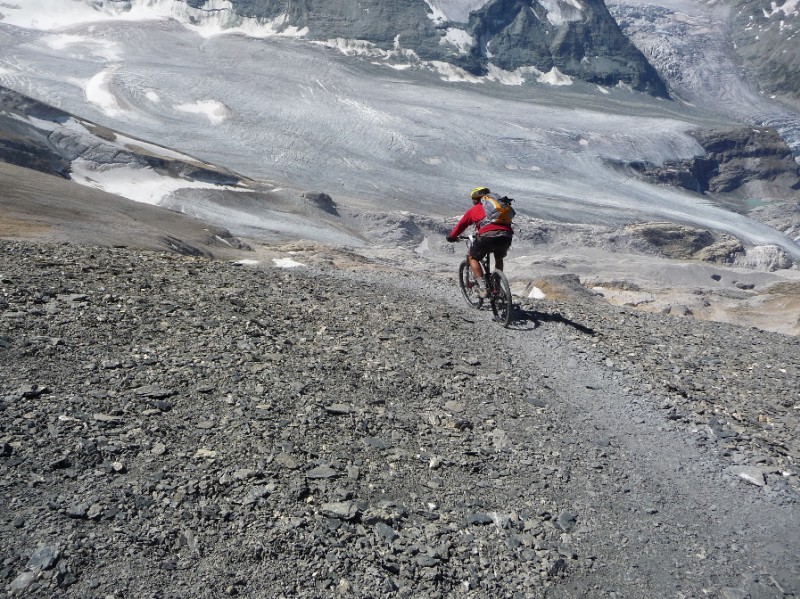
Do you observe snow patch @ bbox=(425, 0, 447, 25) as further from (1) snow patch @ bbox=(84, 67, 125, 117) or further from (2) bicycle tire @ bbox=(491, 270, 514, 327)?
(2) bicycle tire @ bbox=(491, 270, 514, 327)

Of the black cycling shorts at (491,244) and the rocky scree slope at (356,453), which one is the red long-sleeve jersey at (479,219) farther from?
the rocky scree slope at (356,453)

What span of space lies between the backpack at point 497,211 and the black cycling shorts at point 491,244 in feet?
0.52

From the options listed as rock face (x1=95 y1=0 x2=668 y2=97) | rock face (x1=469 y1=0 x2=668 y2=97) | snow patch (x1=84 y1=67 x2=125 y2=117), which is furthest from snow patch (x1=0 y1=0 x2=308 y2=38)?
rock face (x1=469 y1=0 x2=668 y2=97)

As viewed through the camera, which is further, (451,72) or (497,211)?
(451,72)

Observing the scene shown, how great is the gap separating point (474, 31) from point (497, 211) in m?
130

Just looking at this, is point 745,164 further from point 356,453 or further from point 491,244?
point 356,453

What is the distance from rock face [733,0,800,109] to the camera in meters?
158

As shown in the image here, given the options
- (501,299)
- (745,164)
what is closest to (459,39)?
(745,164)

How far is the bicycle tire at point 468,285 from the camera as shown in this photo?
9.69 meters

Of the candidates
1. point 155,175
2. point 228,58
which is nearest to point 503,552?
point 155,175

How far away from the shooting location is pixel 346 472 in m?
4.78

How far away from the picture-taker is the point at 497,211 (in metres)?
8.62

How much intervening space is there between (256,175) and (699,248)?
38376mm

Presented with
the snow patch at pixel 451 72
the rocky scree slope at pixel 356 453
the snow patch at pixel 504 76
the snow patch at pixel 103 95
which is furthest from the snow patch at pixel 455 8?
the rocky scree slope at pixel 356 453
